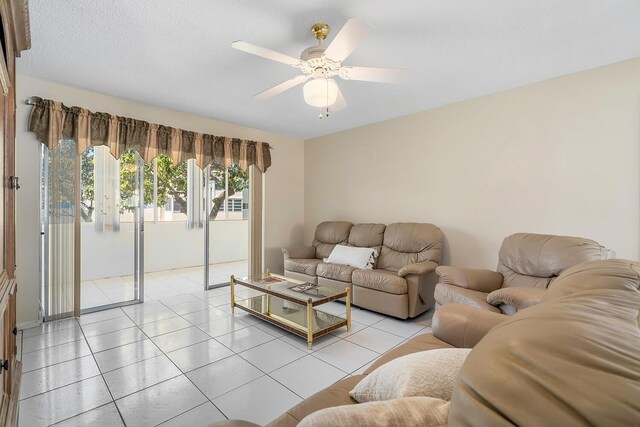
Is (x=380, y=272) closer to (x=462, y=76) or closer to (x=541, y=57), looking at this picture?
(x=462, y=76)

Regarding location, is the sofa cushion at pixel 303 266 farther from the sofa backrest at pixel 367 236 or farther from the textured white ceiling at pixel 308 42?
the textured white ceiling at pixel 308 42

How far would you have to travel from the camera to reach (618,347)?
0.39 meters

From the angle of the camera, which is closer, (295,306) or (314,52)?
(314,52)

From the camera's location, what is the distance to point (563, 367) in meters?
0.39

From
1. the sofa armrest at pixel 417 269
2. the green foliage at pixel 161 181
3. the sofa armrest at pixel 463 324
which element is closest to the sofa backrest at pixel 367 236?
the sofa armrest at pixel 417 269

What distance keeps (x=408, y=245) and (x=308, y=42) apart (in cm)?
248

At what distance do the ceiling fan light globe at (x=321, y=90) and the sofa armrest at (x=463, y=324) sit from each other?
1.59 m

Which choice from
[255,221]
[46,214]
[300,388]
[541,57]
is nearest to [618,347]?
[300,388]

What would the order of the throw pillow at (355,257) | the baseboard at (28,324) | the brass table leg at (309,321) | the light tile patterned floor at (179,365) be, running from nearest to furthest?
the light tile patterned floor at (179,365) → the brass table leg at (309,321) → the baseboard at (28,324) → the throw pillow at (355,257)

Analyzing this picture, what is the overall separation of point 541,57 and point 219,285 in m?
4.68

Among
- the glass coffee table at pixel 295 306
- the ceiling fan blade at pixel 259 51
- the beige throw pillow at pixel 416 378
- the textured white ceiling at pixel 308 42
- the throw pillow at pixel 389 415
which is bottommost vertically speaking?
the glass coffee table at pixel 295 306

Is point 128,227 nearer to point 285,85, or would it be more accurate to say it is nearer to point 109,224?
point 109,224

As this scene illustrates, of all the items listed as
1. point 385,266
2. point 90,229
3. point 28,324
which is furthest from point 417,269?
point 28,324

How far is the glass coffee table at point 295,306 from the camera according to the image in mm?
2557
